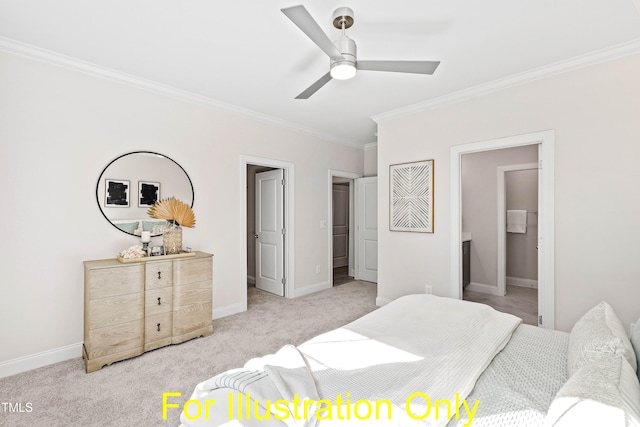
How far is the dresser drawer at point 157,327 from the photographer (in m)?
2.68

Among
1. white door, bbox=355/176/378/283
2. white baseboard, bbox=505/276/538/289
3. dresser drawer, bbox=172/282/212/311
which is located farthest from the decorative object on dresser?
white baseboard, bbox=505/276/538/289

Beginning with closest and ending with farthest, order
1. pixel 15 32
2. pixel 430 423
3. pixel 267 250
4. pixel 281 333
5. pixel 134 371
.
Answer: pixel 430 423 < pixel 15 32 < pixel 134 371 < pixel 281 333 < pixel 267 250

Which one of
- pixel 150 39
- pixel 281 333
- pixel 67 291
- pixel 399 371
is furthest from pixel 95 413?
pixel 150 39

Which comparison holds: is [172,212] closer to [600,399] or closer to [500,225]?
[600,399]

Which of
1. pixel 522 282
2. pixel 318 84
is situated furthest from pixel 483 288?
pixel 318 84

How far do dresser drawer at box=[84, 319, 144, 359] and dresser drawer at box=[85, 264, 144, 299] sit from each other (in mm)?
281

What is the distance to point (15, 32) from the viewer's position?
7.32ft

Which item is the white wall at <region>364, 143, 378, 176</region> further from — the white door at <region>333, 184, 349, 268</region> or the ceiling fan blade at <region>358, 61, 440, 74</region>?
the ceiling fan blade at <region>358, 61, 440, 74</region>

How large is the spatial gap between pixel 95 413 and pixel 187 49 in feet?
8.82

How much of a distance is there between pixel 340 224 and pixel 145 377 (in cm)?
515

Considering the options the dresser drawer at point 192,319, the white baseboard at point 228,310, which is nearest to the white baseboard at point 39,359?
the dresser drawer at point 192,319

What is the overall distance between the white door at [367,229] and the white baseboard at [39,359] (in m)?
4.11

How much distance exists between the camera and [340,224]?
7.02 metres

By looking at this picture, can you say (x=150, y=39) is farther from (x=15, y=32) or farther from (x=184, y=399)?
(x=184, y=399)
